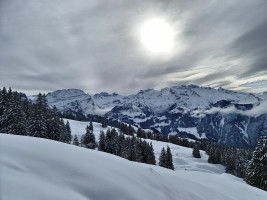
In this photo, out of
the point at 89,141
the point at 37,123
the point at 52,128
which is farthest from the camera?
the point at 89,141

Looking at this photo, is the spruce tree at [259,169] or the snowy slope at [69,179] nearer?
the snowy slope at [69,179]

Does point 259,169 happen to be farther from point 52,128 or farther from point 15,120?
point 15,120

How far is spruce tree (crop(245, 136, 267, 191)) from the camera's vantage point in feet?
75.0

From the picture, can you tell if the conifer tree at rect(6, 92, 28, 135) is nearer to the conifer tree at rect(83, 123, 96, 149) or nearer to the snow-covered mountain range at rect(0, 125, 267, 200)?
the snow-covered mountain range at rect(0, 125, 267, 200)

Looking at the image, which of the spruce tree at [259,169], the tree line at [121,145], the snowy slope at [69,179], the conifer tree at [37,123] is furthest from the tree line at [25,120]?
the spruce tree at [259,169]

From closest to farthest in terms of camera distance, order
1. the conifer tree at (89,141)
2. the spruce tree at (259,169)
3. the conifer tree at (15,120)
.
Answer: the spruce tree at (259,169) < the conifer tree at (15,120) < the conifer tree at (89,141)

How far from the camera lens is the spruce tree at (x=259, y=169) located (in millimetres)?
22845

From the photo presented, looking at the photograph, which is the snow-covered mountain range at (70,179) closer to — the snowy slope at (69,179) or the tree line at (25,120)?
the snowy slope at (69,179)

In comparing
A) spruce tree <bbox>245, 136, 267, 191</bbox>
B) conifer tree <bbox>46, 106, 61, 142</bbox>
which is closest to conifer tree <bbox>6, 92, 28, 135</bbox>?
conifer tree <bbox>46, 106, 61, 142</bbox>

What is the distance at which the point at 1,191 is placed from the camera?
10.3ft

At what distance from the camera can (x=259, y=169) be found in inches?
933

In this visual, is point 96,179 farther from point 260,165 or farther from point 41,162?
point 260,165

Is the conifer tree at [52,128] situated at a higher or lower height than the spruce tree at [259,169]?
higher

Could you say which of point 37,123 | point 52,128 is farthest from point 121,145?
point 37,123
